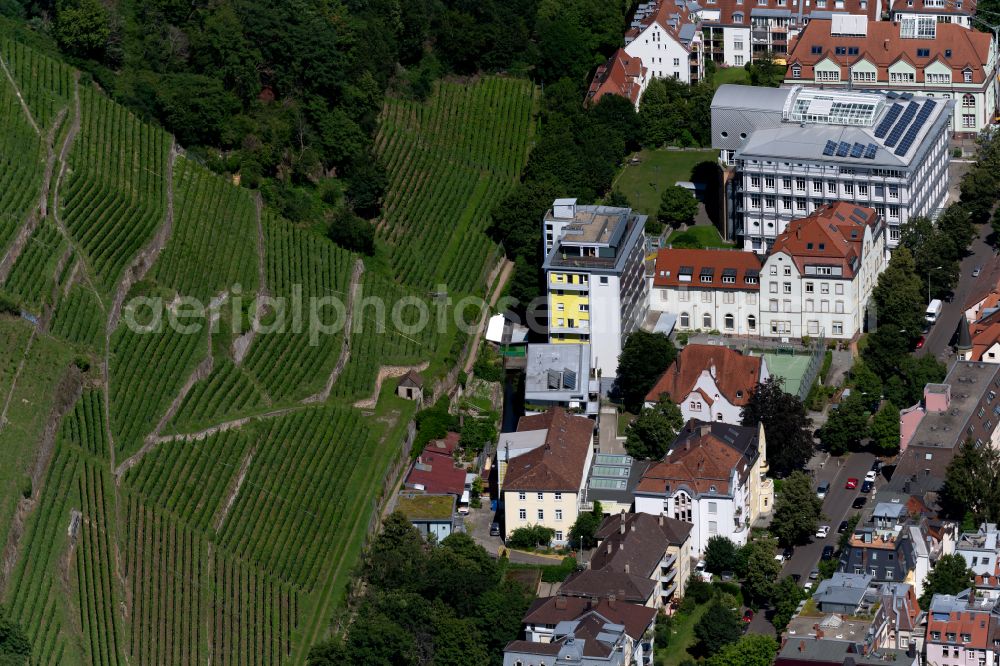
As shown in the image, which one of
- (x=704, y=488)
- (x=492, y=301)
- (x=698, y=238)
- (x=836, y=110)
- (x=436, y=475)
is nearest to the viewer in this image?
(x=704, y=488)

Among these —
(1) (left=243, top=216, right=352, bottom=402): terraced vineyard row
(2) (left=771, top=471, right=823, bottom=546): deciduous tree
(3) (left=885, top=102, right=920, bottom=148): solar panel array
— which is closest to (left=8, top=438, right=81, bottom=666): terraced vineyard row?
(1) (left=243, top=216, right=352, bottom=402): terraced vineyard row

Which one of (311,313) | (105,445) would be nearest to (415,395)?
(311,313)

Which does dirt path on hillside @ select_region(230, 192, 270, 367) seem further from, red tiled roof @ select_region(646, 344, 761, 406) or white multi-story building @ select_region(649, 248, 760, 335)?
white multi-story building @ select_region(649, 248, 760, 335)

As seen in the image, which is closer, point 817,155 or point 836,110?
point 817,155

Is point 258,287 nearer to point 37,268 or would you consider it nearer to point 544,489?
point 37,268

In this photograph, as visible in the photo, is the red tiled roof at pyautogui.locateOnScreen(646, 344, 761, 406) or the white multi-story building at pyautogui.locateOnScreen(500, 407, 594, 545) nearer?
the white multi-story building at pyautogui.locateOnScreen(500, 407, 594, 545)

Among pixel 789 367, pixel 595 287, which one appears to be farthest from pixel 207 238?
pixel 789 367

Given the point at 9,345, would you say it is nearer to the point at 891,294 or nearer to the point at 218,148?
the point at 218,148
